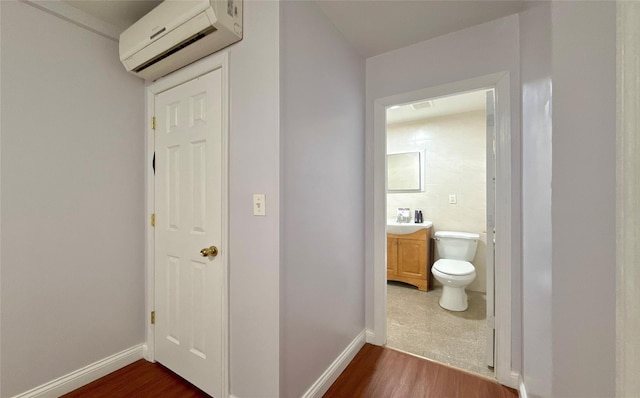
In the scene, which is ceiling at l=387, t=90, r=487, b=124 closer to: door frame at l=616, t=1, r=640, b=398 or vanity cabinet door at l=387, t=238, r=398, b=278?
vanity cabinet door at l=387, t=238, r=398, b=278

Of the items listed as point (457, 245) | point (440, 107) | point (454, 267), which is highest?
point (440, 107)

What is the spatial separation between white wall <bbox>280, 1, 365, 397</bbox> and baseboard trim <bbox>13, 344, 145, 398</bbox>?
134 centimetres

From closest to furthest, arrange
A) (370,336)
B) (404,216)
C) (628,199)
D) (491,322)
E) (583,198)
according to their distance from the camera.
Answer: (628,199) < (583,198) < (491,322) < (370,336) < (404,216)

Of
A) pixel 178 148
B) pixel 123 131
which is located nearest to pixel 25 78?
pixel 123 131

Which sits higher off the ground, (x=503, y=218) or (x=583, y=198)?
(x=583, y=198)

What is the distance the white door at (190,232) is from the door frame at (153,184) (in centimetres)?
3

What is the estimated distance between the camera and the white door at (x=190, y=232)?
1433mm

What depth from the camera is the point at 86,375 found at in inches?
61.6

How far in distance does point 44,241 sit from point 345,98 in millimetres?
2107

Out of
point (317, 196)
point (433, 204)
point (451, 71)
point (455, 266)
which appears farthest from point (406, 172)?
point (317, 196)

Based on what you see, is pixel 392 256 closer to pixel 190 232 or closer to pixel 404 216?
pixel 404 216

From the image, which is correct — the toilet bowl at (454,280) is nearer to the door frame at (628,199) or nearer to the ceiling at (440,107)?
the ceiling at (440,107)

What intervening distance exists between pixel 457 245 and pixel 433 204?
2.12 ft

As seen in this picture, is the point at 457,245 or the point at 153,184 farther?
the point at 457,245
